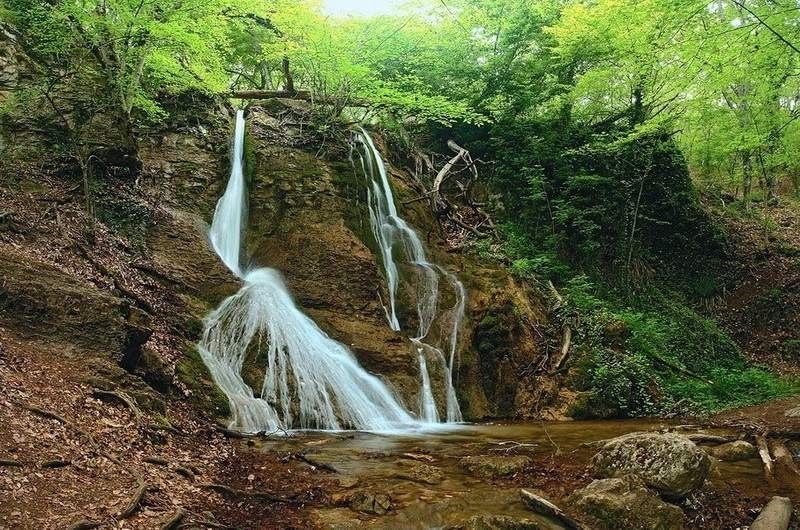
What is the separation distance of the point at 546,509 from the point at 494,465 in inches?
59.4

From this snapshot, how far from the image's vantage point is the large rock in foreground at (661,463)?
525 centimetres

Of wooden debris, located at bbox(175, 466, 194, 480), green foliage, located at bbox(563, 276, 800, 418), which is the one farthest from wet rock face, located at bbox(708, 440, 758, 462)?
wooden debris, located at bbox(175, 466, 194, 480)

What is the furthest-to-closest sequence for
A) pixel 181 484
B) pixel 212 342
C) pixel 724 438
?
pixel 212 342, pixel 724 438, pixel 181 484

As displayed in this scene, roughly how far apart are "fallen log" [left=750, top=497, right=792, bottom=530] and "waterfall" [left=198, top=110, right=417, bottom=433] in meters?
5.86

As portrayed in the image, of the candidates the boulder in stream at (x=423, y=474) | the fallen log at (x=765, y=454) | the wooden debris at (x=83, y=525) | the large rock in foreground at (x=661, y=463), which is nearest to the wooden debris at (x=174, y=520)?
the wooden debris at (x=83, y=525)

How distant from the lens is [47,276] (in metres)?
6.98

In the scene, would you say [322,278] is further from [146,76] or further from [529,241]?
[529,241]

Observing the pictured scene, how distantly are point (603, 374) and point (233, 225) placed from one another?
9243mm

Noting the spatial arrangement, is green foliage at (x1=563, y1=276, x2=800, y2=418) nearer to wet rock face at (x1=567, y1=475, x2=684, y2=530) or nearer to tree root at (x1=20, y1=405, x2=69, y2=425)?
wet rock face at (x1=567, y1=475, x2=684, y2=530)

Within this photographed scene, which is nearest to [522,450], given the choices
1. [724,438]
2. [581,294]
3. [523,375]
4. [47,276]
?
[724,438]

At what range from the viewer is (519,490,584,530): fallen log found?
192 inches

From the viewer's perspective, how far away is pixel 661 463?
5.40 metres

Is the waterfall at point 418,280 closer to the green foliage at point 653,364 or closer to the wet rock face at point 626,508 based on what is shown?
the green foliage at point 653,364

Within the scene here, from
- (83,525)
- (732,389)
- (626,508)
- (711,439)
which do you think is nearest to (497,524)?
(626,508)
